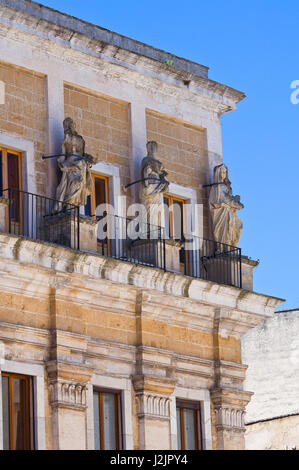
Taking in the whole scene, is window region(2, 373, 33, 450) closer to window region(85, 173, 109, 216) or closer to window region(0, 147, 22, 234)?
window region(0, 147, 22, 234)

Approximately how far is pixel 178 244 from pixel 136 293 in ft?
4.60

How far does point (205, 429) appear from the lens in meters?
25.6

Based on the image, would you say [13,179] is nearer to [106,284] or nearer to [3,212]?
[3,212]

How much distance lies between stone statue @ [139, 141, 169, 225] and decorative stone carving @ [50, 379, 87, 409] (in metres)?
3.38

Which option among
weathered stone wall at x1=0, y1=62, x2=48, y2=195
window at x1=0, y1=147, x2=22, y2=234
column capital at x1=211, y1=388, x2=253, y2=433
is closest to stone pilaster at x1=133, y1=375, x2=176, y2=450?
column capital at x1=211, y1=388, x2=253, y2=433

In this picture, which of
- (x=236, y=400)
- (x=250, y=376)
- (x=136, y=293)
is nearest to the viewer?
(x=136, y=293)

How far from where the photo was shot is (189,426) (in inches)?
1008

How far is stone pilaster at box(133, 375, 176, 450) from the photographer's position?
80.1 feet

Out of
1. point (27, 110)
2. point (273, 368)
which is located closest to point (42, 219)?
point (27, 110)

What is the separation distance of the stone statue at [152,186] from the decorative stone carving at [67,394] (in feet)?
11.1

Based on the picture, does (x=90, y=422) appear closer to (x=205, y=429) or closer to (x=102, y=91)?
(x=205, y=429)

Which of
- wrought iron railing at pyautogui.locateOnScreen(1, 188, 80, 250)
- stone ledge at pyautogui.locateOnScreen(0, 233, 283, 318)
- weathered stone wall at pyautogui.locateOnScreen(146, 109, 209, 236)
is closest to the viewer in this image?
stone ledge at pyautogui.locateOnScreen(0, 233, 283, 318)
